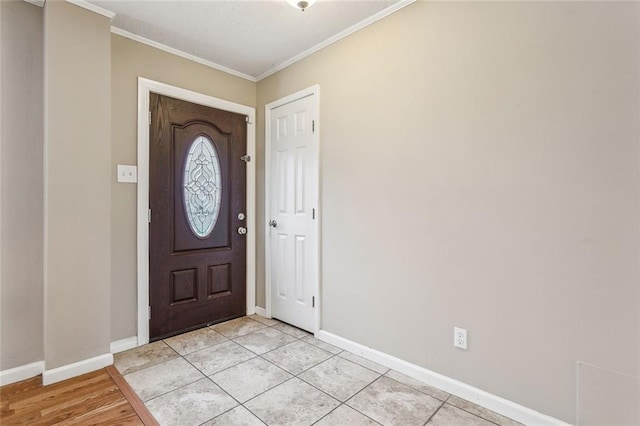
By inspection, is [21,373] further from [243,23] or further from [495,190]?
[495,190]

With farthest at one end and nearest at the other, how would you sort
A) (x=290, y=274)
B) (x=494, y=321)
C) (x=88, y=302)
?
(x=290, y=274) → (x=88, y=302) → (x=494, y=321)

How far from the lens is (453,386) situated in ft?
6.07

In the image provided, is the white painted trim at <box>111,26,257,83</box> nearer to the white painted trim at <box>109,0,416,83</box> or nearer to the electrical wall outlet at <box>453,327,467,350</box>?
the white painted trim at <box>109,0,416,83</box>

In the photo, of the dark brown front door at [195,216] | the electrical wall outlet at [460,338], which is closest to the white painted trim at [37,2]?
the dark brown front door at [195,216]

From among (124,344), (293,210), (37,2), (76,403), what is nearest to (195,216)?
(293,210)

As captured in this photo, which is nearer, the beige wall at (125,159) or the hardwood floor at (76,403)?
the hardwood floor at (76,403)

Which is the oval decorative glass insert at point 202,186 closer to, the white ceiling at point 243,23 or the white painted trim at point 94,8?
the white ceiling at point 243,23

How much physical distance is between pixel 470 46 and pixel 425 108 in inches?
15.9

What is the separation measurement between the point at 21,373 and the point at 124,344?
59 centimetres

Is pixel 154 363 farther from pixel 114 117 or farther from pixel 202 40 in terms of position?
pixel 202 40

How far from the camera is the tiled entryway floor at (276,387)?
165cm

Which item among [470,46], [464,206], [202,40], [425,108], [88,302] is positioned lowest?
[88,302]

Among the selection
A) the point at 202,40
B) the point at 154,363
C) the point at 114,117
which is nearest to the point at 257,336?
the point at 154,363

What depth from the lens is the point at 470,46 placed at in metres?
1.79
